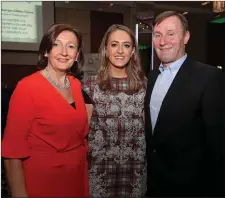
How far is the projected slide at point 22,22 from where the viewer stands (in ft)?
4.49

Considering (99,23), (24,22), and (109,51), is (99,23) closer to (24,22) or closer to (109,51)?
(109,51)

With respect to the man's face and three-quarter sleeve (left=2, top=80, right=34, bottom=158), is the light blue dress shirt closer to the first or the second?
the man's face

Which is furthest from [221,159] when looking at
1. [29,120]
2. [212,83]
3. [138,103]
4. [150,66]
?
[29,120]

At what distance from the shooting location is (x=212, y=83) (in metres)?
1.21

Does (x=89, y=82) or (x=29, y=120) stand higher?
(x=89, y=82)

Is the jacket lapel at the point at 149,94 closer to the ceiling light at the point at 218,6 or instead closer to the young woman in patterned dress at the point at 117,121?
the young woman in patterned dress at the point at 117,121

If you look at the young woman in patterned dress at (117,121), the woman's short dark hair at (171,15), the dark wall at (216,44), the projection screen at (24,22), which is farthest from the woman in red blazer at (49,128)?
the dark wall at (216,44)

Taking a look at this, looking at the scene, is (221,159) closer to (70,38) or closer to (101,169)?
(101,169)

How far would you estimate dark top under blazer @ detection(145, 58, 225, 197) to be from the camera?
4.00 ft

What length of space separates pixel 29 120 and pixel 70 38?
436 mm

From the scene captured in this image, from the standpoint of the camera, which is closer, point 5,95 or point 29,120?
point 29,120

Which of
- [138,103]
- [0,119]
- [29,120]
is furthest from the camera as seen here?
[138,103]

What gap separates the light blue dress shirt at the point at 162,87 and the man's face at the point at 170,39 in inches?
1.2

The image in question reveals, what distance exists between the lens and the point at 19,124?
111cm
